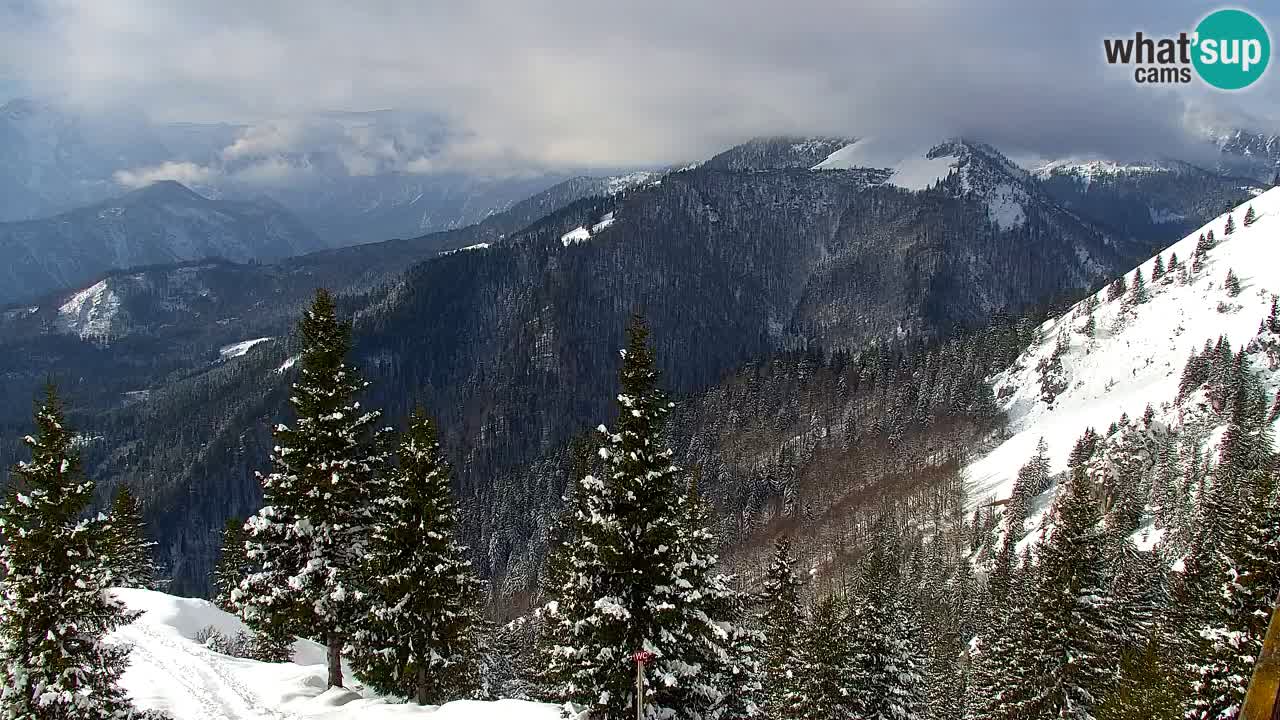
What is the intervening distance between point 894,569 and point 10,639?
121 m

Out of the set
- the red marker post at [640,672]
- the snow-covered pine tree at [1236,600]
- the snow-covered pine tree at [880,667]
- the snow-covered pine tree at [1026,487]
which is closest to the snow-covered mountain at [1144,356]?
the snow-covered pine tree at [1026,487]

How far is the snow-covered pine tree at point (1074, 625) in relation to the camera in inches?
1111

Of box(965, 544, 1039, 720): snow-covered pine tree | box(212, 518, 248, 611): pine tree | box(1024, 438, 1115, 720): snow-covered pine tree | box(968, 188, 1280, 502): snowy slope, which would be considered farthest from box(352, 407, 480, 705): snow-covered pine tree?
box(968, 188, 1280, 502): snowy slope

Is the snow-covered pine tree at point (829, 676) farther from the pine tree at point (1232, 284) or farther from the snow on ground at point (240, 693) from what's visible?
the pine tree at point (1232, 284)

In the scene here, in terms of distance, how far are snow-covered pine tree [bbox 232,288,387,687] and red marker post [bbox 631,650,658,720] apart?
13971 millimetres

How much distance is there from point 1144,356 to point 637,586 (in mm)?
198300

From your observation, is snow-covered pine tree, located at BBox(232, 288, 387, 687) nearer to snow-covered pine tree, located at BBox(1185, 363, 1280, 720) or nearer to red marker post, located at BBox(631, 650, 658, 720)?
red marker post, located at BBox(631, 650, 658, 720)

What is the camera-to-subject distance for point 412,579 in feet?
98.1

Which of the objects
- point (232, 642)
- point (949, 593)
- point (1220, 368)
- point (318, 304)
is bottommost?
point (949, 593)

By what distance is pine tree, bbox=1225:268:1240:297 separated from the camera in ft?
579

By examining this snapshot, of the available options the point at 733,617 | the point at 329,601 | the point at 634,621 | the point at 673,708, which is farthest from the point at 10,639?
the point at 733,617

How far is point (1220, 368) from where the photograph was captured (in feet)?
472

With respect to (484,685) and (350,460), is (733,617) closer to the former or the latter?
(350,460)

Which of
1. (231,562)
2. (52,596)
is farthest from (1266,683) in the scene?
(231,562)
